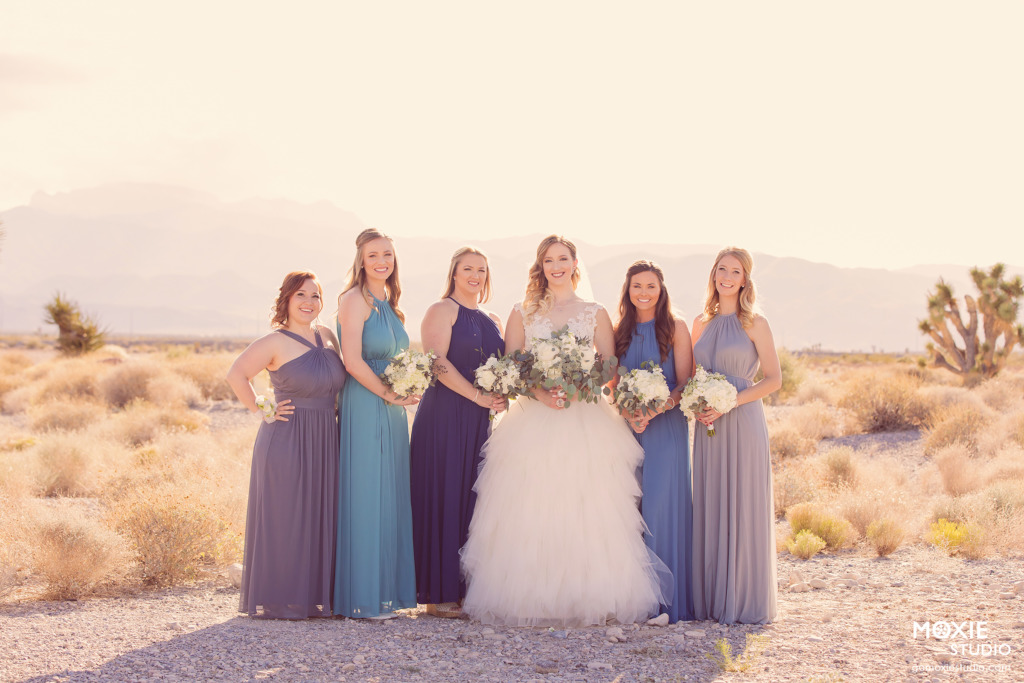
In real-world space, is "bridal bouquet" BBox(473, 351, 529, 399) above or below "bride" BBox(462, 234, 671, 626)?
above

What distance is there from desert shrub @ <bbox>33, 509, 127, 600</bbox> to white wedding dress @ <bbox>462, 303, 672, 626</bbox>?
10.1 ft

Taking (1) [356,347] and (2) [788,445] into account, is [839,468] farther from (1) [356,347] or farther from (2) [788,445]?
(1) [356,347]

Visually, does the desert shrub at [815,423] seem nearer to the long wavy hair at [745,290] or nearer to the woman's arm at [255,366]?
the long wavy hair at [745,290]

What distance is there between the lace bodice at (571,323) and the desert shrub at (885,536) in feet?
13.8

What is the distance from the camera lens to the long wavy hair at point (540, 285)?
5914 mm

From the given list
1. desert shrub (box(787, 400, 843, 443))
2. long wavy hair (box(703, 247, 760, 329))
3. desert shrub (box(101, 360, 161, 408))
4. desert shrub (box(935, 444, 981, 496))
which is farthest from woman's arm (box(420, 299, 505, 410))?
→ desert shrub (box(101, 360, 161, 408))

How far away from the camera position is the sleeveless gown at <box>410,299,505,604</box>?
5887 millimetres

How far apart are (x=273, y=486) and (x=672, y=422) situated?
2.89 meters

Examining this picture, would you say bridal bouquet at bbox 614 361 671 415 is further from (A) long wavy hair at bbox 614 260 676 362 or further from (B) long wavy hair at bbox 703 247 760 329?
(B) long wavy hair at bbox 703 247 760 329

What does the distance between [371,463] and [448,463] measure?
57 centimetres

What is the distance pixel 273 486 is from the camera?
5684mm

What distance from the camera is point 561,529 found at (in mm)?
5496

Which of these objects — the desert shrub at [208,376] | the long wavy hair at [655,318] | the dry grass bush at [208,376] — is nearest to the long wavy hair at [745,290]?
the long wavy hair at [655,318]

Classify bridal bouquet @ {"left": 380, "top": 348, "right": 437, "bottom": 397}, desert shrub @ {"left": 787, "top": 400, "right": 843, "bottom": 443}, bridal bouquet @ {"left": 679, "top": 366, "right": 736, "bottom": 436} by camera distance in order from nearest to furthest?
bridal bouquet @ {"left": 679, "top": 366, "right": 736, "bottom": 436} → bridal bouquet @ {"left": 380, "top": 348, "right": 437, "bottom": 397} → desert shrub @ {"left": 787, "top": 400, "right": 843, "bottom": 443}
